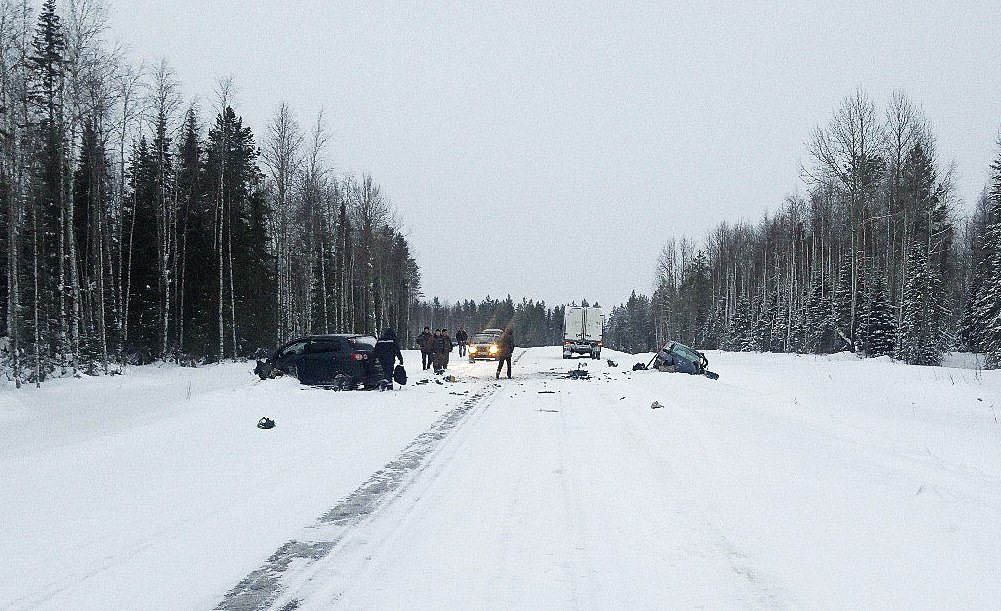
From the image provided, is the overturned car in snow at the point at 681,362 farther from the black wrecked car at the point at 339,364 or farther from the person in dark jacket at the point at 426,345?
the black wrecked car at the point at 339,364

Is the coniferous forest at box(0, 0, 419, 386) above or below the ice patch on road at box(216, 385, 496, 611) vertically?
above

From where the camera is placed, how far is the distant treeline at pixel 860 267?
35.5 metres

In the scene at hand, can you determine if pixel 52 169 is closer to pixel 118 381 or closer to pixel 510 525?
pixel 118 381

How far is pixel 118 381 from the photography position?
21.1 metres

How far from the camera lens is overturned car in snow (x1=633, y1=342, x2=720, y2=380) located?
24.4 m

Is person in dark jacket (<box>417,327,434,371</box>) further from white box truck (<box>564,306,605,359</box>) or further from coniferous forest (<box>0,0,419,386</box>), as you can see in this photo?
white box truck (<box>564,306,605,359</box>)

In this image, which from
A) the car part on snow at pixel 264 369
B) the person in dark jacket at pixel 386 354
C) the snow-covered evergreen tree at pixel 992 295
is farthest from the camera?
the snow-covered evergreen tree at pixel 992 295

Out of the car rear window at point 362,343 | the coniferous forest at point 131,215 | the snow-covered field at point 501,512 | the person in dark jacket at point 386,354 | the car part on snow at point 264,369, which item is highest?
the coniferous forest at point 131,215

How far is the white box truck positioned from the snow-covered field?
104ft

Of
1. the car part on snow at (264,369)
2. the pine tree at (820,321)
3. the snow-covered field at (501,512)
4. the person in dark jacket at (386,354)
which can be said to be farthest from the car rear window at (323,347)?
the pine tree at (820,321)

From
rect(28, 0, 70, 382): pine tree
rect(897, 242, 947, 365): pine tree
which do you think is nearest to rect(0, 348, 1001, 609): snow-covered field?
rect(28, 0, 70, 382): pine tree

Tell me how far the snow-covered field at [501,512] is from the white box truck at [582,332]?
1243 inches

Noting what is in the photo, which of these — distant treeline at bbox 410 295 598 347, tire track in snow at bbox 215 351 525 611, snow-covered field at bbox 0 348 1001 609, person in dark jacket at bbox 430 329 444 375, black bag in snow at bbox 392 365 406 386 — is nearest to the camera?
tire track in snow at bbox 215 351 525 611

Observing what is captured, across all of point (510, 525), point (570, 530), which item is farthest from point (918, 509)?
point (510, 525)
